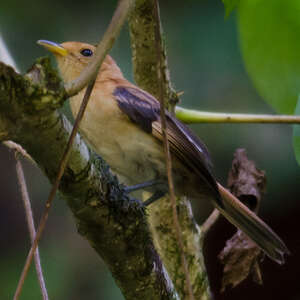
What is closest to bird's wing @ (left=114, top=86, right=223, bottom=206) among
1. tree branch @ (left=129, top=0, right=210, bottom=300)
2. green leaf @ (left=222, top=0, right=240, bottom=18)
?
tree branch @ (left=129, top=0, right=210, bottom=300)

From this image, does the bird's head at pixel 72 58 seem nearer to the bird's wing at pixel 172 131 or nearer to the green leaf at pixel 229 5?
the bird's wing at pixel 172 131

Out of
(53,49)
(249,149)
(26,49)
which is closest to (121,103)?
(53,49)

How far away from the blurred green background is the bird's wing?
4.42 feet

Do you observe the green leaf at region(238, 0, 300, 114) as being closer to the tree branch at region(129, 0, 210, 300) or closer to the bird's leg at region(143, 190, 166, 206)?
the tree branch at region(129, 0, 210, 300)

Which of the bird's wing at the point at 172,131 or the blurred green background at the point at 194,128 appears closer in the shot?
the bird's wing at the point at 172,131

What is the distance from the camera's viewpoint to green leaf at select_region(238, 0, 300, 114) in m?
1.65

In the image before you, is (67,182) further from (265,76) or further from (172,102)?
(172,102)

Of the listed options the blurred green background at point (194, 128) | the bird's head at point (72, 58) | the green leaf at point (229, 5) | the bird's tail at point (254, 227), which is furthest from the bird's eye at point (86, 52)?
the green leaf at point (229, 5)

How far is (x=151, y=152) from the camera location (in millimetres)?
2521

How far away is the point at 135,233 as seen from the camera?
1.86m

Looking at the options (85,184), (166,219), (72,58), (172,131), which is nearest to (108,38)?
(85,184)

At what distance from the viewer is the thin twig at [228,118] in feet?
6.45

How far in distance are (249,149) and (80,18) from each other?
5.57 feet

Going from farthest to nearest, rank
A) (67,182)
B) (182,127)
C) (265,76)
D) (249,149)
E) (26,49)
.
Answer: (26,49)
(249,149)
(182,127)
(265,76)
(67,182)
